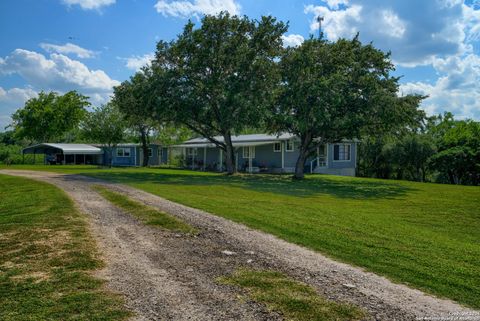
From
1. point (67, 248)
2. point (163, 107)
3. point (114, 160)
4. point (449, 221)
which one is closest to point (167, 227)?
point (67, 248)

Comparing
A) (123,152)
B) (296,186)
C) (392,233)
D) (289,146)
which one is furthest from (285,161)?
(392,233)

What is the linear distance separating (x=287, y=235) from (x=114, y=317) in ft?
15.6

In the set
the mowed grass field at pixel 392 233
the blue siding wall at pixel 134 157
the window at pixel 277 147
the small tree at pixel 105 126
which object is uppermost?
the small tree at pixel 105 126

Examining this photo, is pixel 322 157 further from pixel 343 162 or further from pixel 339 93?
pixel 339 93

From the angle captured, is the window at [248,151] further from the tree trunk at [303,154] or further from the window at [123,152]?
the window at [123,152]

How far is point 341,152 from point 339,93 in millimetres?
12648

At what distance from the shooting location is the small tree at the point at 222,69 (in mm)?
27078

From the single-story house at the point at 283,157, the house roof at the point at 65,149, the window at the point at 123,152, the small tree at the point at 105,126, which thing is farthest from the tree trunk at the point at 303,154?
the house roof at the point at 65,149

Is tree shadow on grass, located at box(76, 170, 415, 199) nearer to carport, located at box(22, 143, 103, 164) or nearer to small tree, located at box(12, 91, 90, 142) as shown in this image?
carport, located at box(22, 143, 103, 164)

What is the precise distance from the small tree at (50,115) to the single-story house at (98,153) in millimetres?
6118

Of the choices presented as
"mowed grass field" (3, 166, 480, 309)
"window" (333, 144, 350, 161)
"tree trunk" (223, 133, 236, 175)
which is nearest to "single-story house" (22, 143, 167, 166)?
"tree trunk" (223, 133, 236, 175)

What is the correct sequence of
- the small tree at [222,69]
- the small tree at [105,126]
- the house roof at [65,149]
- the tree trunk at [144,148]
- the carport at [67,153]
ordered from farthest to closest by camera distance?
the carport at [67,153] < the house roof at [65,149] < the tree trunk at [144,148] < the small tree at [105,126] < the small tree at [222,69]

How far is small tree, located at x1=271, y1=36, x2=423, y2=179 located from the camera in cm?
2486

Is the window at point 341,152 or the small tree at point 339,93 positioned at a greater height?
the small tree at point 339,93
